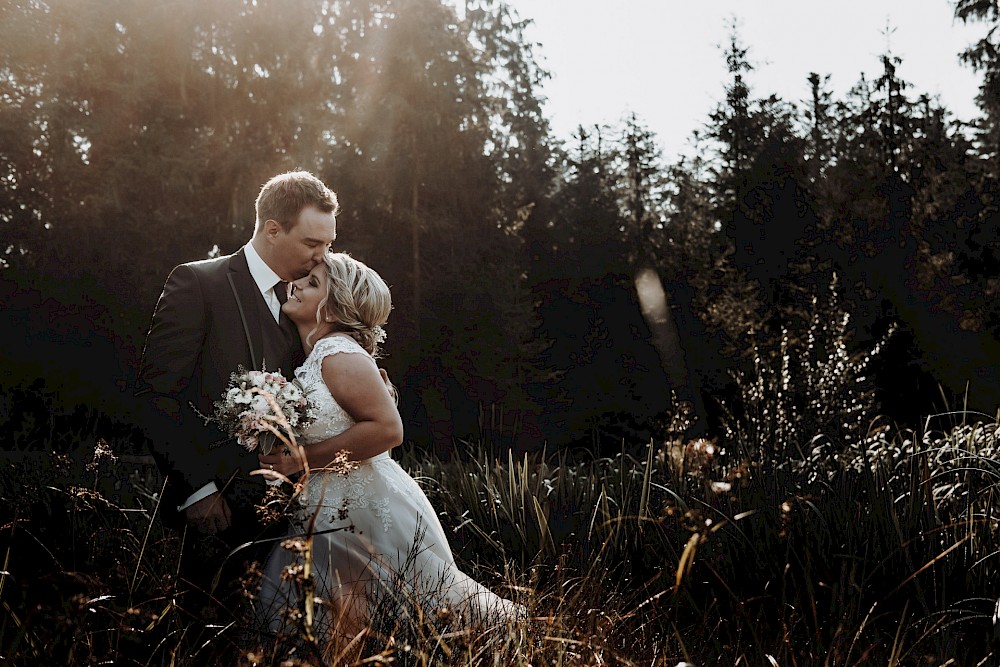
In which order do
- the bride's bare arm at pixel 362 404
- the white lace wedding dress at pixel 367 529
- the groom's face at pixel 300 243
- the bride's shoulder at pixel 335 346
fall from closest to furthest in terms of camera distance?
1. the white lace wedding dress at pixel 367 529
2. the bride's bare arm at pixel 362 404
3. the bride's shoulder at pixel 335 346
4. the groom's face at pixel 300 243

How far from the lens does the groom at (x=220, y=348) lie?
3.62 metres

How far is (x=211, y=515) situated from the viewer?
364 centimetres

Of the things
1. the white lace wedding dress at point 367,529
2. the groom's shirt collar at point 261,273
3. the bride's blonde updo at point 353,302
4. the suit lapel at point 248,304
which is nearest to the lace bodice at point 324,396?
the white lace wedding dress at point 367,529

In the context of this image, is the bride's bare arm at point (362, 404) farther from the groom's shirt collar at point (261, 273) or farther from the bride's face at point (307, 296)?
the groom's shirt collar at point (261, 273)

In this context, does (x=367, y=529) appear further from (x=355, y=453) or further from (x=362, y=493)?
(x=355, y=453)

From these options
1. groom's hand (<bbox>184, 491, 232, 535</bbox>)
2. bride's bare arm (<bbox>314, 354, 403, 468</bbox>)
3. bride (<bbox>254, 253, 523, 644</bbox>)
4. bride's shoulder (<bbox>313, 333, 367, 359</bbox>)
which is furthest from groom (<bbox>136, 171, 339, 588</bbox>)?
bride's bare arm (<bbox>314, 354, 403, 468</bbox>)

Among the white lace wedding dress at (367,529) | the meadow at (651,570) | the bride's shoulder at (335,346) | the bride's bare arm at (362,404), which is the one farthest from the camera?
the bride's shoulder at (335,346)

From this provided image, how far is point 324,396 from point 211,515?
2.24 feet

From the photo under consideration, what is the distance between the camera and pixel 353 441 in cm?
377

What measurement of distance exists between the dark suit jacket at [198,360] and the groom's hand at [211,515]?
0.07m

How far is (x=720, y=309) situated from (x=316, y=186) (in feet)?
55.7

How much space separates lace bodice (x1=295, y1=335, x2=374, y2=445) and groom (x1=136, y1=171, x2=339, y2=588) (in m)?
0.21

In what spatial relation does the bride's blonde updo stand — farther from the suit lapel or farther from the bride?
the suit lapel

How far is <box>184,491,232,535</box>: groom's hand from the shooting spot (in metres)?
3.63
